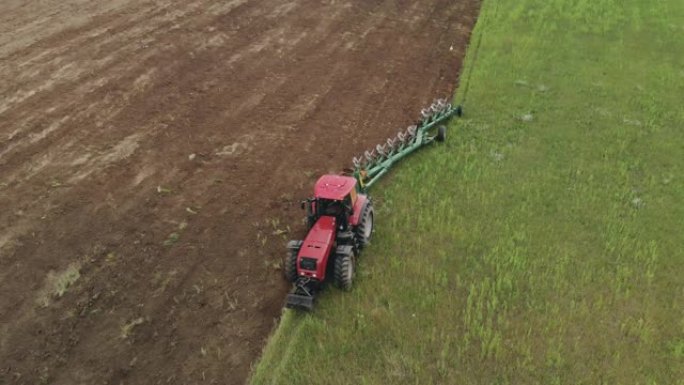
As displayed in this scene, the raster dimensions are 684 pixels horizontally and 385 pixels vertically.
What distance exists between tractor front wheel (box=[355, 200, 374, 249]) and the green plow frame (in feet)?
3.27

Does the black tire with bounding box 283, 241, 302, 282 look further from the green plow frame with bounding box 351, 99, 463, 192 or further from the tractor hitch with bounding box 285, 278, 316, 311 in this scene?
the green plow frame with bounding box 351, 99, 463, 192

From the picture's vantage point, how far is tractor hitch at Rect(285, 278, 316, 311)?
1043 cm

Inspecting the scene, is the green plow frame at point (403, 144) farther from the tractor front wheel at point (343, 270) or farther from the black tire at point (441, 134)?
the tractor front wheel at point (343, 270)

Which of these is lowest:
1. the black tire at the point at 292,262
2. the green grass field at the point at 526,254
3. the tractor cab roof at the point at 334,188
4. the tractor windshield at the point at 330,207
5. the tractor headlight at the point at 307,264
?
the green grass field at the point at 526,254

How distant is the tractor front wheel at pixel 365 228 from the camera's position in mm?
11750

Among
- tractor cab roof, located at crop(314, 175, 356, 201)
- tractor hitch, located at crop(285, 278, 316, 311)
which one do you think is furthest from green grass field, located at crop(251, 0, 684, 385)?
tractor cab roof, located at crop(314, 175, 356, 201)

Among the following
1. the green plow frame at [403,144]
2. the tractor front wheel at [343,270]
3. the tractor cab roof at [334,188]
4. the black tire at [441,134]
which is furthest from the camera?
the black tire at [441,134]

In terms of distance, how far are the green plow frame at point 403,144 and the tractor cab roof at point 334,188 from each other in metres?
1.39

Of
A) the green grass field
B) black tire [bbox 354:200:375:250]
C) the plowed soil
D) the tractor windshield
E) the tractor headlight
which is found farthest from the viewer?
black tire [bbox 354:200:375:250]

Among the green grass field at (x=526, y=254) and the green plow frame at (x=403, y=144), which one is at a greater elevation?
the green plow frame at (x=403, y=144)

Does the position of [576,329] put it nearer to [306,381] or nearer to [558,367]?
[558,367]

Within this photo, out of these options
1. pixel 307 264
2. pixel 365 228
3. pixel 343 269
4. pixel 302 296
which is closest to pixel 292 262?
pixel 307 264

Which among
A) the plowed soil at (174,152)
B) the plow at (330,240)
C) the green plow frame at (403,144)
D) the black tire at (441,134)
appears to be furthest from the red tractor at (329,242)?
the black tire at (441,134)

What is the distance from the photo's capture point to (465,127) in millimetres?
16766
